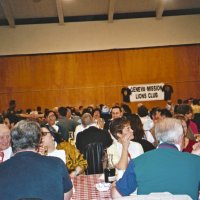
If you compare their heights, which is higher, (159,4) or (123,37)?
(159,4)

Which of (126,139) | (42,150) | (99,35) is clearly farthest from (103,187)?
(99,35)

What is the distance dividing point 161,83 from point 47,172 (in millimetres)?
14417

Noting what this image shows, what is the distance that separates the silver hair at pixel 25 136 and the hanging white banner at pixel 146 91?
13.6 m

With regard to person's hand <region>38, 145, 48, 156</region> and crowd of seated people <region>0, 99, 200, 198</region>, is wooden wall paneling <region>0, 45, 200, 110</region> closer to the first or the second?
crowd of seated people <region>0, 99, 200, 198</region>

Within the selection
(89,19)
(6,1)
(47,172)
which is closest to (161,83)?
→ (89,19)

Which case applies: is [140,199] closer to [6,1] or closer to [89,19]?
[6,1]

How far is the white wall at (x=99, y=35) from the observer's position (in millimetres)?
16234

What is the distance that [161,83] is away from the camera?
16391 mm

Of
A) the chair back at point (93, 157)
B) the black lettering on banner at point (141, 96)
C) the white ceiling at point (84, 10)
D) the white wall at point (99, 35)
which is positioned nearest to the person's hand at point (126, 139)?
the chair back at point (93, 157)

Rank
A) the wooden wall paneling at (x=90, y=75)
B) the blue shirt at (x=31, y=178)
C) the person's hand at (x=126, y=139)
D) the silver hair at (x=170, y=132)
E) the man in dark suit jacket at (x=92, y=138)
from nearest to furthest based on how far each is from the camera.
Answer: the blue shirt at (x=31, y=178) < the silver hair at (x=170, y=132) < the person's hand at (x=126, y=139) < the man in dark suit jacket at (x=92, y=138) < the wooden wall paneling at (x=90, y=75)

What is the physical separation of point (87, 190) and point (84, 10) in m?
13.3

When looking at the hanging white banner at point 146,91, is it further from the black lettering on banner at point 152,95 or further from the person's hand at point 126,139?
the person's hand at point 126,139

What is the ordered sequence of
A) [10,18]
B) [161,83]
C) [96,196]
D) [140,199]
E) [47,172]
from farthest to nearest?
[161,83] < [10,18] < [96,196] < [47,172] < [140,199]

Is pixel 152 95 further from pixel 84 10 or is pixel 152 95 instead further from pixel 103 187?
pixel 103 187
